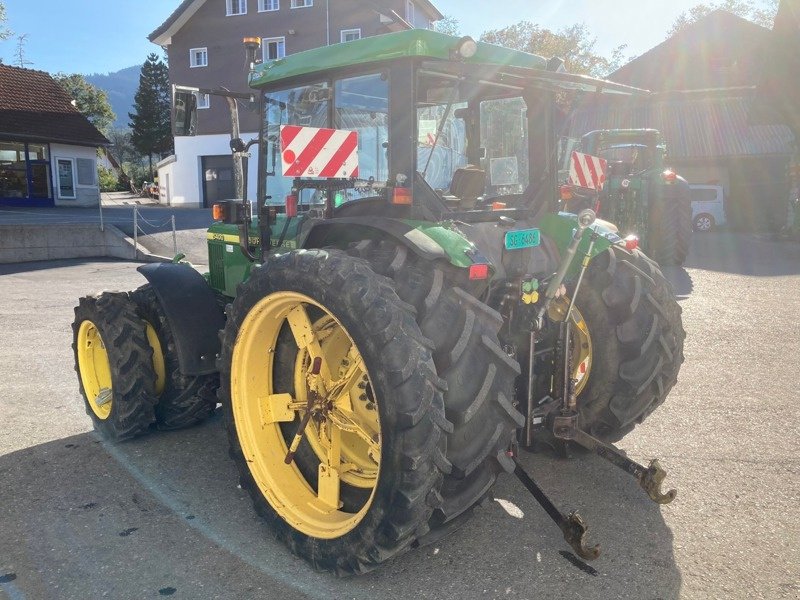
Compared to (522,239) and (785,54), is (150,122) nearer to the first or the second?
(785,54)

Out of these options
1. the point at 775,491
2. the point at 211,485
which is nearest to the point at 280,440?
the point at 211,485

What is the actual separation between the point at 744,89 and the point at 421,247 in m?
26.6

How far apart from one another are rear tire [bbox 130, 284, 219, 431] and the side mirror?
111cm

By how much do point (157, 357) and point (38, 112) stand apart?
27295mm

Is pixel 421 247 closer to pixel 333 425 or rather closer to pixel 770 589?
pixel 333 425

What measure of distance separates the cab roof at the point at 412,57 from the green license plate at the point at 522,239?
2.44 feet

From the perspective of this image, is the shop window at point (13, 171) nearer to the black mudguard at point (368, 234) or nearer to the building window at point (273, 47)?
the building window at point (273, 47)

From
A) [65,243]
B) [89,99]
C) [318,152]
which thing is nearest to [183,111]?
[318,152]

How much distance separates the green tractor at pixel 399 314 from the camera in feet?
8.62

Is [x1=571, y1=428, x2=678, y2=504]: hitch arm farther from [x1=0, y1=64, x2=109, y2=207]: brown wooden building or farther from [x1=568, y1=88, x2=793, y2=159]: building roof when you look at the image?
[x1=0, y1=64, x2=109, y2=207]: brown wooden building

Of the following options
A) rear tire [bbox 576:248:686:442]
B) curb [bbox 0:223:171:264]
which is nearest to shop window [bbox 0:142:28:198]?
curb [bbox 0:223:171:264]

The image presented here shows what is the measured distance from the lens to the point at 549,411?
11.2ft

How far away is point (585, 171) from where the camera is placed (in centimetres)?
407

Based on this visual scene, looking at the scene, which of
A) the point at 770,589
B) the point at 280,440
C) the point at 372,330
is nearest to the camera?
the point at 372,330
